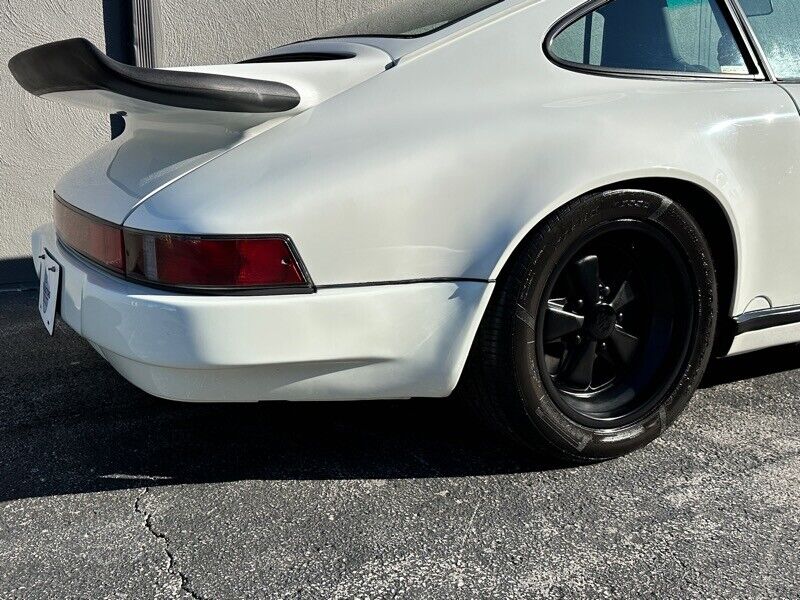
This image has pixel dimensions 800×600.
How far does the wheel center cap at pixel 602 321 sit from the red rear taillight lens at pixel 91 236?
124cm

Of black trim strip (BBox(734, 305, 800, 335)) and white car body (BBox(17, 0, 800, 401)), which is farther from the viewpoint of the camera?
black trim strip (BBox(734, 305, 800, 335))

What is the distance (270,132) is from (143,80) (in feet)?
1.04

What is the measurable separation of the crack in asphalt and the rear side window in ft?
5.08

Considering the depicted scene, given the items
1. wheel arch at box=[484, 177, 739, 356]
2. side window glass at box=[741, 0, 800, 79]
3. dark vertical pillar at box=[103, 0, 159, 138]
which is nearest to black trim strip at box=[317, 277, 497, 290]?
wheel arch at box=[484, 177, 739, 356]

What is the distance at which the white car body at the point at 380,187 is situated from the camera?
2107 mm

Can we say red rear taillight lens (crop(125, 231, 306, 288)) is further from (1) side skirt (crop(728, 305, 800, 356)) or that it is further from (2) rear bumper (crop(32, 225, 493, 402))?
(1) side skirt (crop(728, 305, 800, 356))

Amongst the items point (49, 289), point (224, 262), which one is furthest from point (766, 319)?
point (49, 289)

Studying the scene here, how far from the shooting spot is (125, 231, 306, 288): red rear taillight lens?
2072 millimetres

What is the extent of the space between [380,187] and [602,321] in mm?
801

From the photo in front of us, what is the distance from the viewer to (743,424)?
2.87 metres

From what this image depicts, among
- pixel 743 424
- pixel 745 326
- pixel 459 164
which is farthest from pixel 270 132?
pixel 743 424

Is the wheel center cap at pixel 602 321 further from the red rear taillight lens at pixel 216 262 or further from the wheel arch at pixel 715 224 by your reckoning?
the red rear taillight lens at pixel 216 262

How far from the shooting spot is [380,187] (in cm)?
215

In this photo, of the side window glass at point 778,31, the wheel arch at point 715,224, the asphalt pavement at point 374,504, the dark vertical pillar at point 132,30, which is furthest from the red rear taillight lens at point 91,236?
the dark vertical pillar at point 132,30
